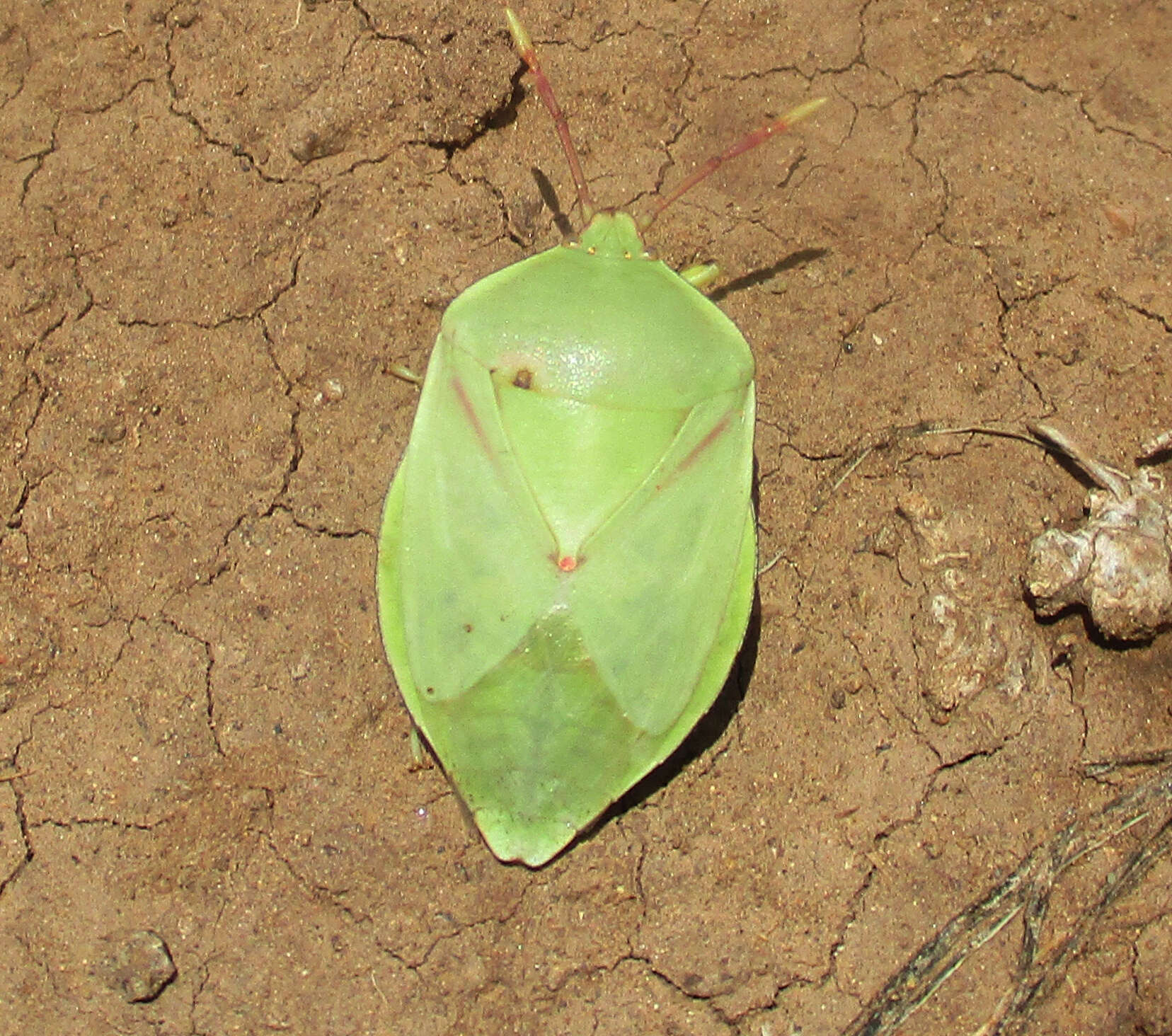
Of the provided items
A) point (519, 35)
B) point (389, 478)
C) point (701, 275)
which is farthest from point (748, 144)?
point (389, 478)

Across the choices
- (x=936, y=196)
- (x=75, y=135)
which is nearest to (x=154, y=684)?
(x=75, y=135)

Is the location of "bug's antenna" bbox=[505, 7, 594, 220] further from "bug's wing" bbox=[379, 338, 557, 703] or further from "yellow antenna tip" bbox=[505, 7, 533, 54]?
"bug's wing" bbox=[379, 338, 557, 703]

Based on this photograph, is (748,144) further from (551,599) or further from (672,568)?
(551,599)

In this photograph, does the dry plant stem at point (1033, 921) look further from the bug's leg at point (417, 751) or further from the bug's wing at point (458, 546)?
the bug's wing at point (458, 546)

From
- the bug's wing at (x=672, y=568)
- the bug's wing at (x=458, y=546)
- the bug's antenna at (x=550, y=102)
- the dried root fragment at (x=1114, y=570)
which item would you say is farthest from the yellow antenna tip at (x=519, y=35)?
the dried root fragment at (x=1114, y=570)

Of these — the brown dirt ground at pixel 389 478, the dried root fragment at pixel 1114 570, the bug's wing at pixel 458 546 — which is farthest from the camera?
the dried root fragment at pixel 1114 570

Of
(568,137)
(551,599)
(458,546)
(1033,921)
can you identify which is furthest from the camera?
(1033,921)
